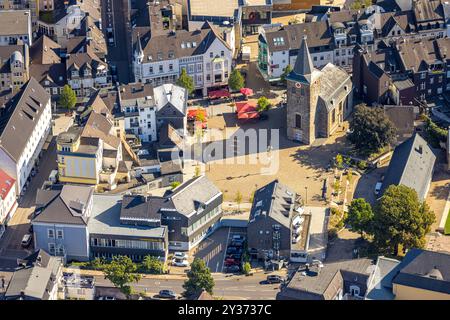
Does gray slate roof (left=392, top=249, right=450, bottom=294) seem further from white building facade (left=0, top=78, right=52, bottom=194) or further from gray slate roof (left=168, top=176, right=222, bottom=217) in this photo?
white building facade (left=0, top=78, right=52, bottom=194)

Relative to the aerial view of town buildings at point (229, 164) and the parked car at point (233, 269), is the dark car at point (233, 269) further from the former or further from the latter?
the aerial view of town buildings at point (229, 164)

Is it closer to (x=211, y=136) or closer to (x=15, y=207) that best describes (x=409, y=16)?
(x=211, y=136)

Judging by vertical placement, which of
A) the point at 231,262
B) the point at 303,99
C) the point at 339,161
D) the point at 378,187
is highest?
the point at 303,99

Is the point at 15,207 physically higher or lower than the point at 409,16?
lower

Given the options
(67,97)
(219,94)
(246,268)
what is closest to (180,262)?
(246,268)

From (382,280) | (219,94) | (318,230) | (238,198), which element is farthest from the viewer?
(219,94)

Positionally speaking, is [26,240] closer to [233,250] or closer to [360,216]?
[233,250]

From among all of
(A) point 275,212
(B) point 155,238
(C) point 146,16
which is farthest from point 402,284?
(C) point 146,16
